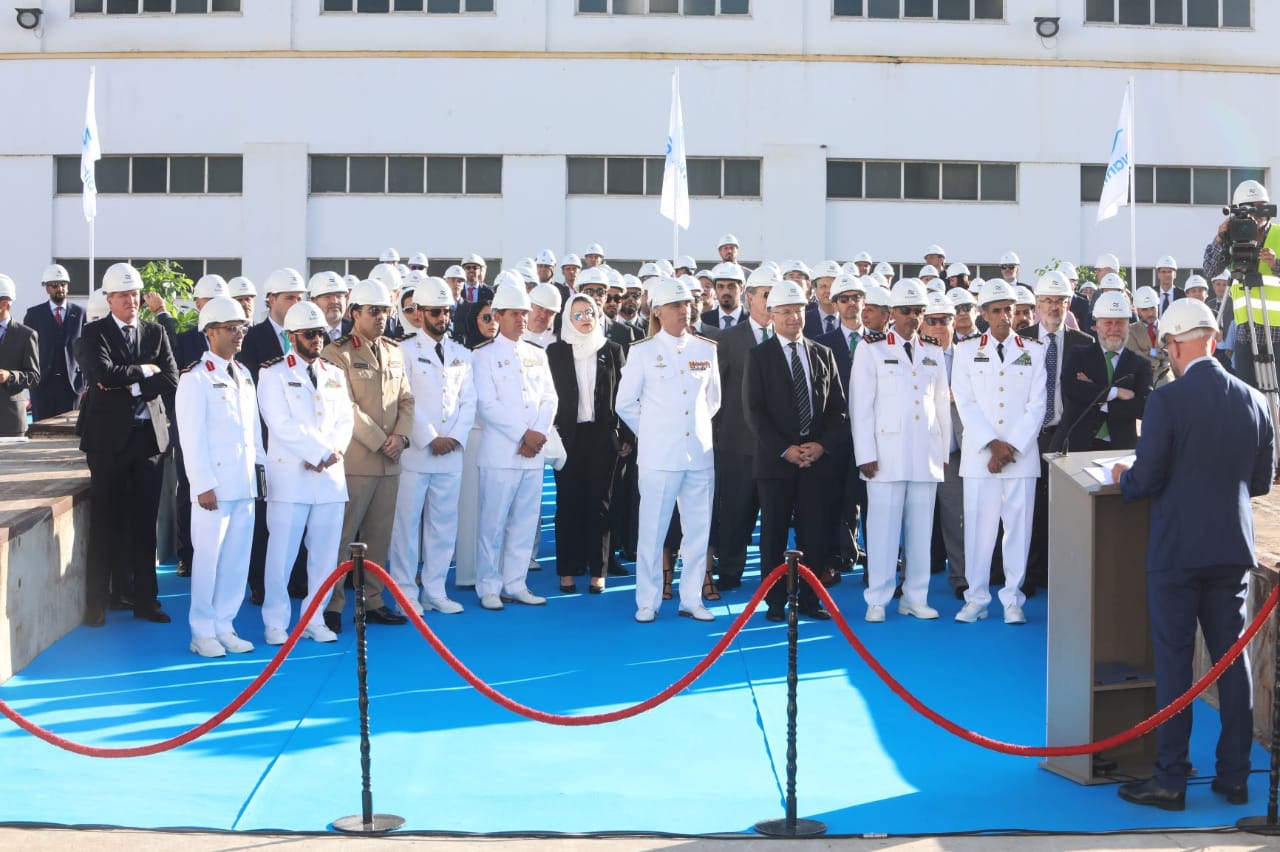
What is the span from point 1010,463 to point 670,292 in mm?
2488

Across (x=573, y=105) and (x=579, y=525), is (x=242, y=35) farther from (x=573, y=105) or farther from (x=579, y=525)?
(x=579, y=525)

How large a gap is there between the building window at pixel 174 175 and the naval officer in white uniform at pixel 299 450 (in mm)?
20743

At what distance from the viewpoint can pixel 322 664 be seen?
8.58 meters

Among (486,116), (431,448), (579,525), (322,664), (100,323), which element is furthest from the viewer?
(486,116)

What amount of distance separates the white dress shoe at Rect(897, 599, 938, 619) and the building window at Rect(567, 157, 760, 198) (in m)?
19.1

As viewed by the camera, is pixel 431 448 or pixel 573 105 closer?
pixel 431 448

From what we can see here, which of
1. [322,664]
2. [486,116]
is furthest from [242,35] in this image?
[322,664]

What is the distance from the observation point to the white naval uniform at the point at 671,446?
32.8 ft

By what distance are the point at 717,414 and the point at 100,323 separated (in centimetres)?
433

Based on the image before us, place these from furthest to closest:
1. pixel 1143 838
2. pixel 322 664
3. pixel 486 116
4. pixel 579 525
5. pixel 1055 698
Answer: pixel 486 116 → pixel 579 525 → pixel 322 664 → pixel 1055 698 → pixel 1143 838

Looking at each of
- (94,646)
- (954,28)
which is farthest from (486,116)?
(94,646)

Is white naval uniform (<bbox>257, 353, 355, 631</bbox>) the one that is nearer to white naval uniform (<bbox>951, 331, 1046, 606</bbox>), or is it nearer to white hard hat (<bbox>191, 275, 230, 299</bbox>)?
white hard hat (<bbox>191, 275, 230, 299</bbox>)

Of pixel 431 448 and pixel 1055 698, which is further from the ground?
pixel 431 448

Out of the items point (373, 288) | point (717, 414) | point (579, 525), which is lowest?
point (579, 525)
